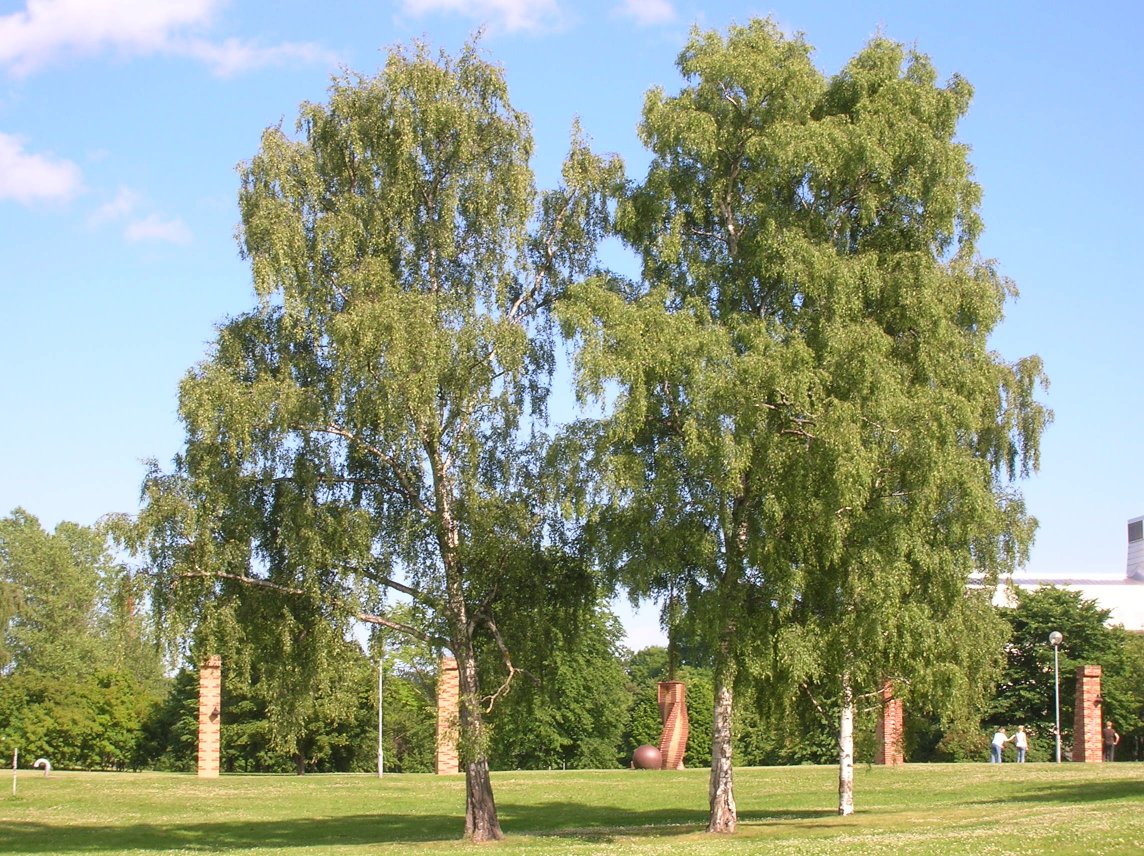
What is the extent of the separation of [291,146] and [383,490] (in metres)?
7.15

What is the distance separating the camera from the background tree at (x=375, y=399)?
26141 mm

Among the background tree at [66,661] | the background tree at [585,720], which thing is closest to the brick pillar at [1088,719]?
the background tree at [585,720]

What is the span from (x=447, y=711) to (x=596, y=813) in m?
4.35

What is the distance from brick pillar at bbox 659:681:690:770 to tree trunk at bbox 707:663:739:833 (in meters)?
17.9

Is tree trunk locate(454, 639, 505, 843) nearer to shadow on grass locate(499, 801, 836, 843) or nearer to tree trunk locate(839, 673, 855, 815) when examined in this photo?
shadow on grass locate(499, 801, 836, 843)

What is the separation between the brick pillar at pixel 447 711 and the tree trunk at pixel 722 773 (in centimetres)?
502

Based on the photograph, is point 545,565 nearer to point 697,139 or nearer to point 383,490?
point 383,490

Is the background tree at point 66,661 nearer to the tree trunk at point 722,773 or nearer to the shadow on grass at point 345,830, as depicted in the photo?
the shadow on grass at point 345,830

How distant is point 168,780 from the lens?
43.5 meters

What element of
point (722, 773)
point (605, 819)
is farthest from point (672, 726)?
point (722, 773)

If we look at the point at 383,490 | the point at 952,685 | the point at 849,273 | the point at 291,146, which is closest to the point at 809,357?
the point at 849,273

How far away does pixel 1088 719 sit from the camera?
43188mm

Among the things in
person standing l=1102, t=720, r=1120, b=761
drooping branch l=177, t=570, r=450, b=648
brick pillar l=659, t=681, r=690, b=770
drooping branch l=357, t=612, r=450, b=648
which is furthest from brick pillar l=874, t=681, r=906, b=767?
drooping branch l=177, t=570, r=450, b=648

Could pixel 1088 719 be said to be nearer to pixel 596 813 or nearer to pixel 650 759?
pixel 650 759
